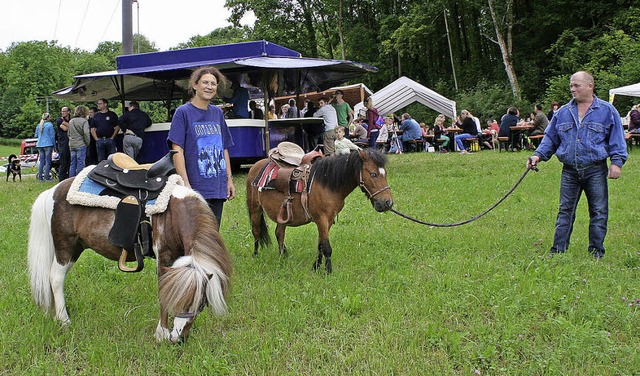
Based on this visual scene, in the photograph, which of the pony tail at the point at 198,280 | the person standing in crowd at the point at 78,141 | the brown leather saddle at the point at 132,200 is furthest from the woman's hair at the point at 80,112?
the pony tail at the point at 198,280

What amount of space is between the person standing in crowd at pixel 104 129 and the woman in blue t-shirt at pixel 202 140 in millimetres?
8988

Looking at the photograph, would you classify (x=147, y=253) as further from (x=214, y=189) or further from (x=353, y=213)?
(x=353, y=213)

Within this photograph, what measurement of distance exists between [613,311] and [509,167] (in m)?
9.47

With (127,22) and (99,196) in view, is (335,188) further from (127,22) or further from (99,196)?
(127,22)

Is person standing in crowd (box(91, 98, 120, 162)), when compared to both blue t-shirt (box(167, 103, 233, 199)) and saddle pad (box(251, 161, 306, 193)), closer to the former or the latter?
saddle pad (box(251, 161, 306, 193))

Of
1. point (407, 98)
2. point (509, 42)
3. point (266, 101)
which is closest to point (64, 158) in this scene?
point (266, 101)

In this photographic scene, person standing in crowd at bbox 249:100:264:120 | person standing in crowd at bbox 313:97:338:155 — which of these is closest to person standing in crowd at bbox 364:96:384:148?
person standing in crowd at bbox 313:97:338:155

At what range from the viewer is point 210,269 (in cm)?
303

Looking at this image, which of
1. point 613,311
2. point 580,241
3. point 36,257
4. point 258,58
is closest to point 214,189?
point 36,257

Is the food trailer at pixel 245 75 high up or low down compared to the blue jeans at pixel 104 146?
up

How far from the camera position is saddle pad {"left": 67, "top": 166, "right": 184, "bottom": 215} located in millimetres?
3504

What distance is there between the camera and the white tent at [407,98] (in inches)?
1025

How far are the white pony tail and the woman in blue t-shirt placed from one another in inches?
38.9

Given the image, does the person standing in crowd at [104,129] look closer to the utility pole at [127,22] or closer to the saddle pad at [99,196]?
the utility pole at [127,22]
